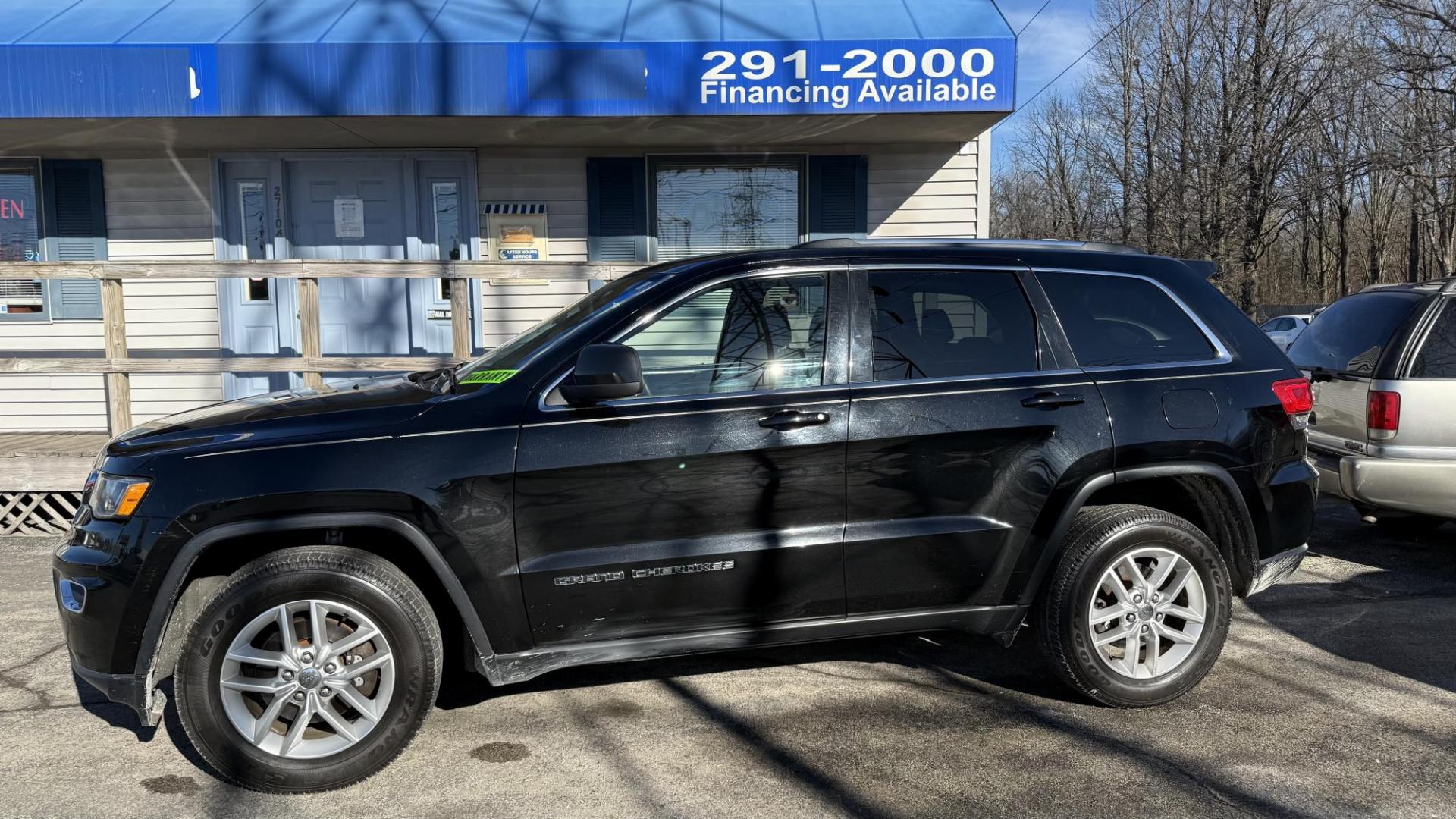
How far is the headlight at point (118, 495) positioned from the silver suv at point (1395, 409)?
→ 18.9 feet

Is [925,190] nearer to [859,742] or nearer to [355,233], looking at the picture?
[355,233]

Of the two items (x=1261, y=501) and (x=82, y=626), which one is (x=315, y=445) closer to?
(x=82, y=626)

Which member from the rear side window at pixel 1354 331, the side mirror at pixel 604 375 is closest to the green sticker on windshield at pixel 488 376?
the side mirror at pixel 604 375

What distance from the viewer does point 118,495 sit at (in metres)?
3.32

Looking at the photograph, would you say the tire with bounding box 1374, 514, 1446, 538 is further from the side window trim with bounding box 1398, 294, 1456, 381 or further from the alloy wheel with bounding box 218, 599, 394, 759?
the alloy wheel with bounding box 218, 599, 394, 759

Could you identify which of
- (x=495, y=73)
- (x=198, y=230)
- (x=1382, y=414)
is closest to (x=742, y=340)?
(x=1382, y=414)

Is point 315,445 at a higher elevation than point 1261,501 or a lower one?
higher

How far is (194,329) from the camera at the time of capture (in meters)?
9.94

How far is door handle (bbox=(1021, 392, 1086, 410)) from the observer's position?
3764 millimetres

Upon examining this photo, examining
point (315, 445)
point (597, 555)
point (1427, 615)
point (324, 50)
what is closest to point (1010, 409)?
point (597, 555)

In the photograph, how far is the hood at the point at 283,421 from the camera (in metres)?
3.34

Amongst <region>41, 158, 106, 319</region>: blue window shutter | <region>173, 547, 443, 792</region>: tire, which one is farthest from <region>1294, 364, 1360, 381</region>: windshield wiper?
<region>41, 158, 106, 319</region>: blue window shutter

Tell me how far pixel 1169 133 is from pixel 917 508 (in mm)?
31658

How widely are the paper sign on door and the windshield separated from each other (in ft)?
21.1
